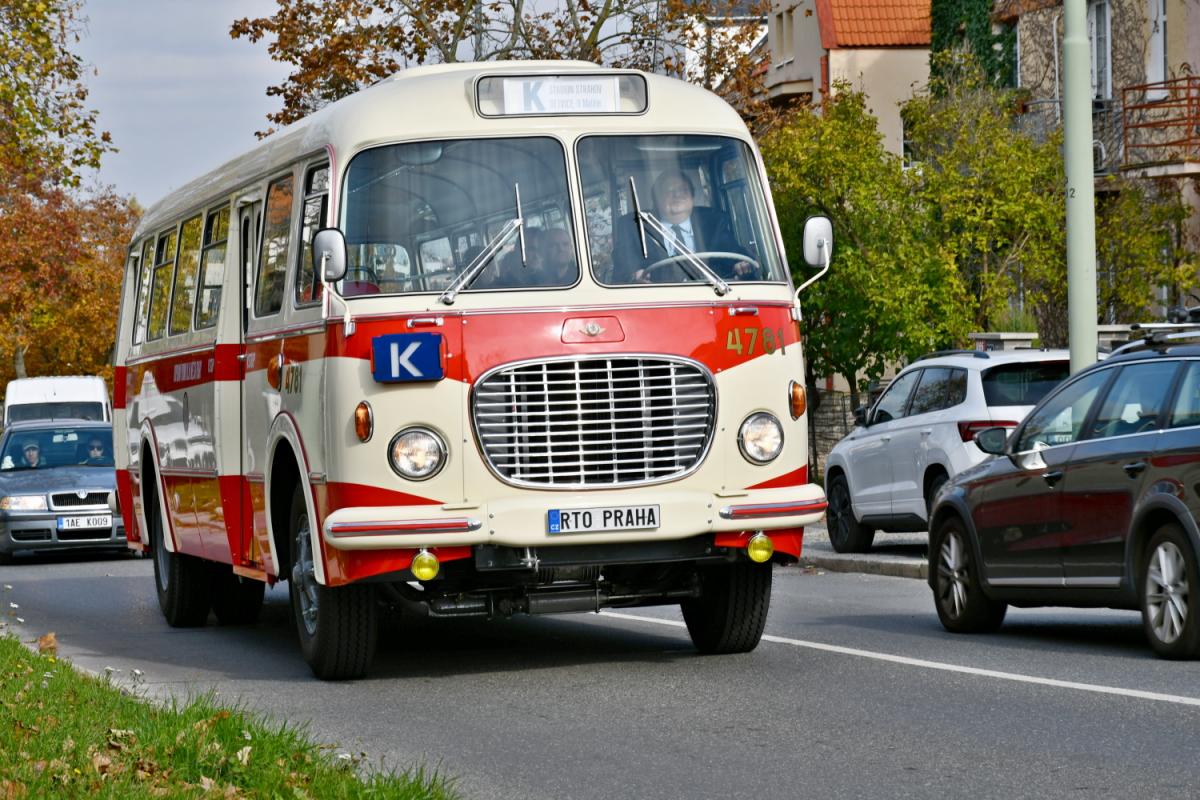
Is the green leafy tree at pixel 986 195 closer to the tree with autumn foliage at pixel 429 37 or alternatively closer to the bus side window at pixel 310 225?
the tree with autumn foliage at pixel 429 37


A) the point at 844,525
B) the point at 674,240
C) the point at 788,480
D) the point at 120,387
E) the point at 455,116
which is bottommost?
the point at 844,525

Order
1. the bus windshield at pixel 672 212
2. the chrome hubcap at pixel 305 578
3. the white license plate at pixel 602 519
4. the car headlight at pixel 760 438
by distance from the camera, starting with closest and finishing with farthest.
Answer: the white license plate at pixel 602 519 → the car headlight at pixel 760 438 → the bus windshield at pixel 672 212 → the chrome hubcap at pixel 305 578

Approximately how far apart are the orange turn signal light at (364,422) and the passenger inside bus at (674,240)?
141 centimetres

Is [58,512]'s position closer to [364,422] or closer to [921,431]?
[921,431]

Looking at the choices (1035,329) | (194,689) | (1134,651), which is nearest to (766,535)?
(1134,651)

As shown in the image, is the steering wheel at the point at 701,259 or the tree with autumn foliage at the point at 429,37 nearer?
the steering wheel at the point at 701,259

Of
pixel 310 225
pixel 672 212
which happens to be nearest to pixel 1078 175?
pixel 672 212

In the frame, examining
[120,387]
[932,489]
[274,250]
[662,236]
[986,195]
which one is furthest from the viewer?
[986,195]

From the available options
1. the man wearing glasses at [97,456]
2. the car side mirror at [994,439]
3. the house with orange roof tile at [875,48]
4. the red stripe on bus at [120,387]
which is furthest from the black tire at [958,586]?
the house with orange roof tile at [875,48]

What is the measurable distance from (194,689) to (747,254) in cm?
358

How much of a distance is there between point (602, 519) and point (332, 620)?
153 centimetres

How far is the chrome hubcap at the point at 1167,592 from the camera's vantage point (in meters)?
10.7

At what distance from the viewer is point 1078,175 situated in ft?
58.7

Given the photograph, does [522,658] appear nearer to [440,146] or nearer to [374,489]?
[374,489]
